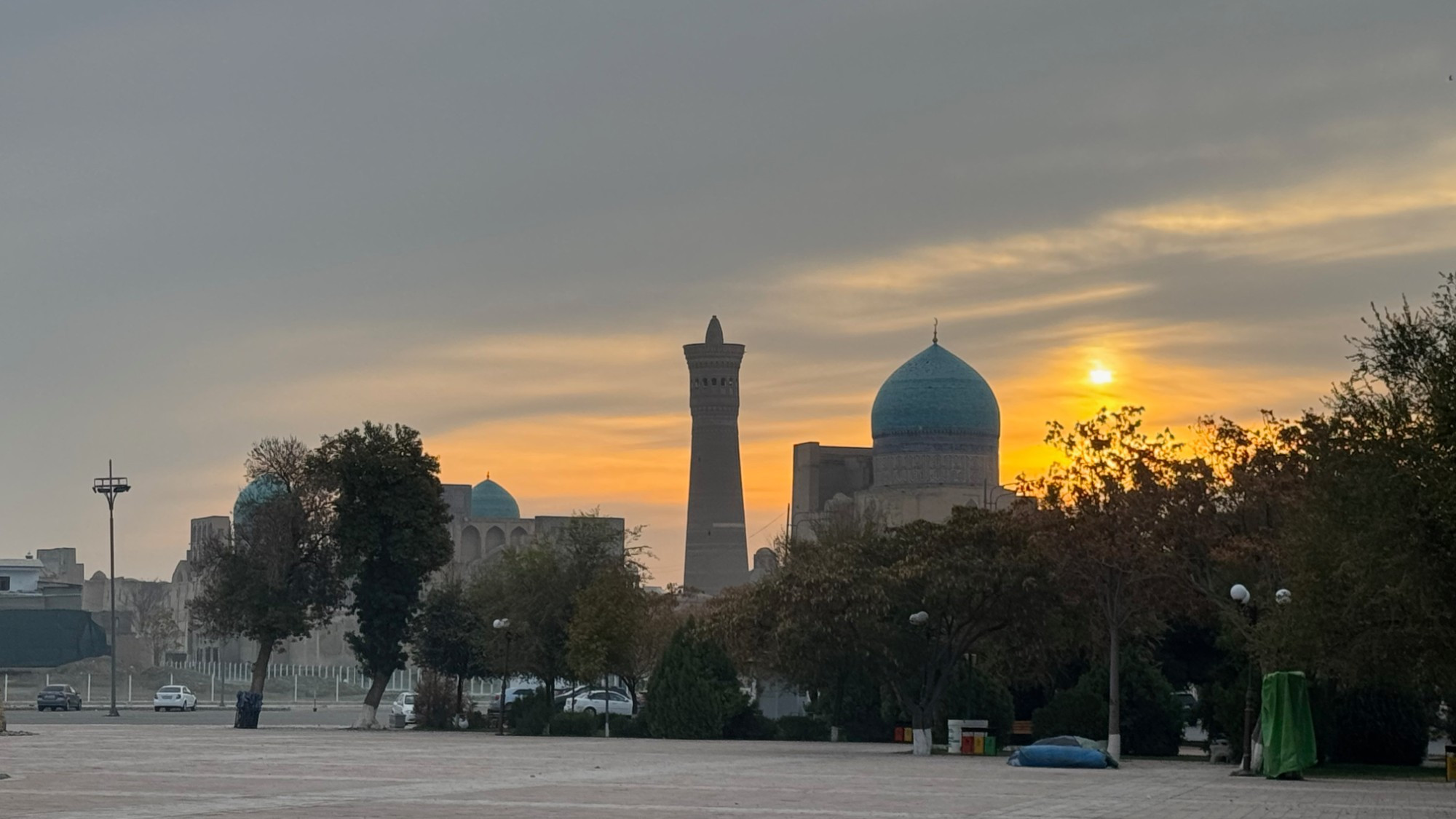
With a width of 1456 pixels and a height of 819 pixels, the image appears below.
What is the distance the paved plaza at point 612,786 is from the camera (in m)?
20.7

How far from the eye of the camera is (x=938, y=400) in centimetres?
10106

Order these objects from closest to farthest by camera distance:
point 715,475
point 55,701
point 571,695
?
point 571,695 → point 55,701 → point 715,475

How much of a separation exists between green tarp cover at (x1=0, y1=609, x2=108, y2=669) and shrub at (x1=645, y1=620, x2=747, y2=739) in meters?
63.5

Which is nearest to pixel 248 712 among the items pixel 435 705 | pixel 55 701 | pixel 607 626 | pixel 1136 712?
pixel 435 705

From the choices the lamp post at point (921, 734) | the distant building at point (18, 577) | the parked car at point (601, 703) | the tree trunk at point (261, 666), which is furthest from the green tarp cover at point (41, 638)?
the lamp post at point (921, 734)

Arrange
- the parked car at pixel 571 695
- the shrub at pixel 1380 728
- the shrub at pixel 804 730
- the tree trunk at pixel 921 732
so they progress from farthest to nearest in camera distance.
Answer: the parked car at pixel 571 695
the shrub at pixel 804 730
the tree trunk at pixel 921 732
the shrub at pixel 1380 728

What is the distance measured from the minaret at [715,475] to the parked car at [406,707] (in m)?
52.4

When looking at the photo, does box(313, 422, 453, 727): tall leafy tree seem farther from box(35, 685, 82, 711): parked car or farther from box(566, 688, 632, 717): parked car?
box(35, 685, 82, 711): parked car

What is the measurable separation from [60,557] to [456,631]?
10125 centimetres

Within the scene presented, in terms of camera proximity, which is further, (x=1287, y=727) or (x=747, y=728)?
(x=747, y=728)

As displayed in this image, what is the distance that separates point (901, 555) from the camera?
39.9m

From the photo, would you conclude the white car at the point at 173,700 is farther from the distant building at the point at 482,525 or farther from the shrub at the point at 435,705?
the distant building at the point at 482,525

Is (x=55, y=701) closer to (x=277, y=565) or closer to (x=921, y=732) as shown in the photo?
(x=277, y=565)

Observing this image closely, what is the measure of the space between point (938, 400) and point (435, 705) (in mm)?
49715
